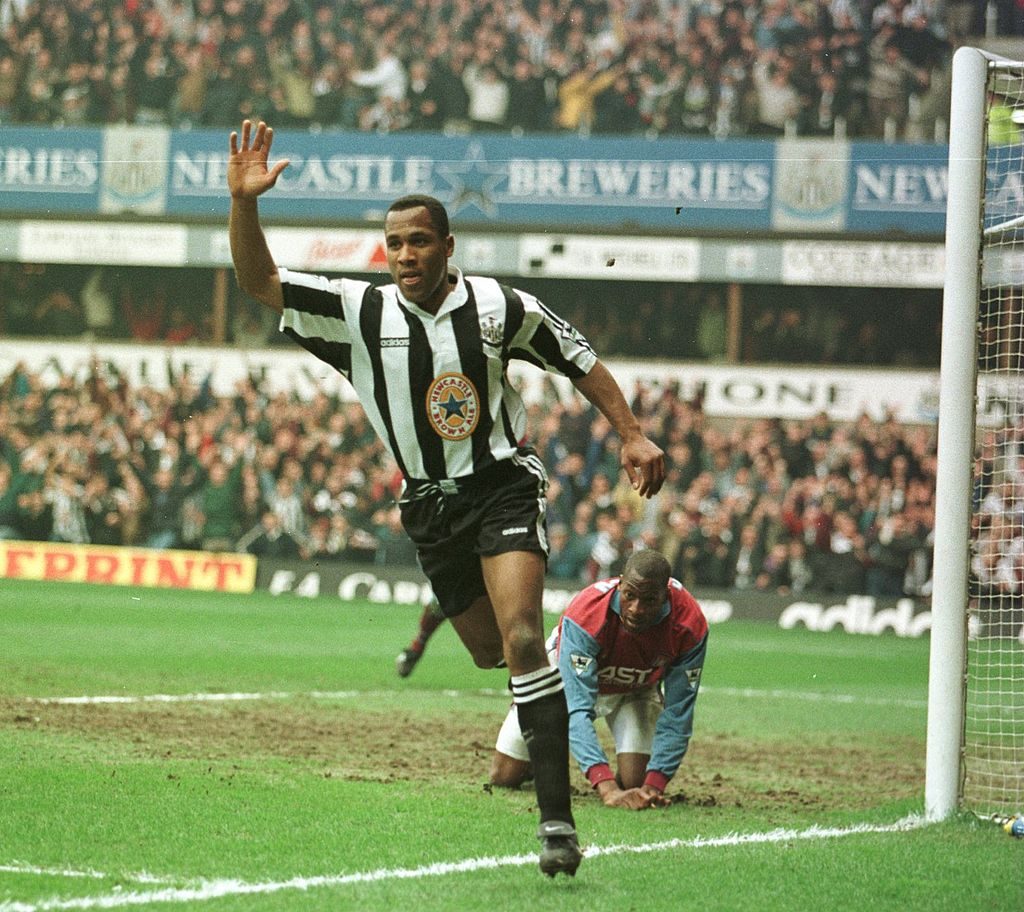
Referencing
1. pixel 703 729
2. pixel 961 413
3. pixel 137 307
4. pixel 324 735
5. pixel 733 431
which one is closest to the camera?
pixel 961 413

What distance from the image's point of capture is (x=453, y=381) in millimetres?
5535

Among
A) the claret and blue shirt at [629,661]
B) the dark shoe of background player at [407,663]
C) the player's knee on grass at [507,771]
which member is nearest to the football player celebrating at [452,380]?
the claret and blue shirt at [629,661]

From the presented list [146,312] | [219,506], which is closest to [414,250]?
[219,506]

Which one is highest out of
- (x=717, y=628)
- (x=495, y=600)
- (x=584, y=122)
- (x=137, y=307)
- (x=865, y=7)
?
(x=865, y=7)

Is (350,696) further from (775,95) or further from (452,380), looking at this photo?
(775,95)

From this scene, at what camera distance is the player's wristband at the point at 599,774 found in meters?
6.98

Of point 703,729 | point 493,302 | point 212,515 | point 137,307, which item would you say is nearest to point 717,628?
point 212,515

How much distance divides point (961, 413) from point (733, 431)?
53.5ft

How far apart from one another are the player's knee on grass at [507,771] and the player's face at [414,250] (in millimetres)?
2702

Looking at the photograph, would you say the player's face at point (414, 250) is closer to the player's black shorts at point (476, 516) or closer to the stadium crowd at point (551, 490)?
the player's black shorts at point (476, 516)

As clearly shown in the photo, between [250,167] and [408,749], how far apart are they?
13.6 feet

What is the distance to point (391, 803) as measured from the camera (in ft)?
21.6

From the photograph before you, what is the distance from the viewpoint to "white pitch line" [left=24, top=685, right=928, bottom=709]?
9680 millimetres

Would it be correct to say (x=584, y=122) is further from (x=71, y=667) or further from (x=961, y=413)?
(x=961, y=413)
